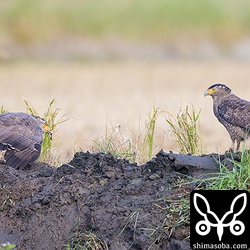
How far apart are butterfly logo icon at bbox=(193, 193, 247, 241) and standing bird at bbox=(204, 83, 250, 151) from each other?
2.26 meters

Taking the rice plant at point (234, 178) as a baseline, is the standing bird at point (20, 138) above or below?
above

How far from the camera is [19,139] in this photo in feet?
27.9

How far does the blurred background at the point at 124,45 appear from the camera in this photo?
85.8 ft

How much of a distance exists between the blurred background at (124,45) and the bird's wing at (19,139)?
1480 cm

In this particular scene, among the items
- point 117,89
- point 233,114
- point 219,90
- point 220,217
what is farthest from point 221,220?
point 117,89

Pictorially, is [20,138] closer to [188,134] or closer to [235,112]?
[188,134]

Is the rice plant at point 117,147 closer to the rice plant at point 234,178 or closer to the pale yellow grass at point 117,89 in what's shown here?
the rice plant at point 234,178

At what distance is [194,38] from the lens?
114 feet

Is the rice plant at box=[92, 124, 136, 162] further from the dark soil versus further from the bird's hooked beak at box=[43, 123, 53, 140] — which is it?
the dark soil

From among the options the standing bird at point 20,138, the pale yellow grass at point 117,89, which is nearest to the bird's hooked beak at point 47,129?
the standing bird at point 20,138

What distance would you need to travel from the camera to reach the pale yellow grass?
15.6 meters

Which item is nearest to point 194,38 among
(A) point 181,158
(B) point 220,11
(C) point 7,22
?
(B) point 220,11

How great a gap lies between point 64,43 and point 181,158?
88.4 ft

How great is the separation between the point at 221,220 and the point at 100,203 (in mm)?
1156
